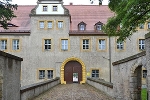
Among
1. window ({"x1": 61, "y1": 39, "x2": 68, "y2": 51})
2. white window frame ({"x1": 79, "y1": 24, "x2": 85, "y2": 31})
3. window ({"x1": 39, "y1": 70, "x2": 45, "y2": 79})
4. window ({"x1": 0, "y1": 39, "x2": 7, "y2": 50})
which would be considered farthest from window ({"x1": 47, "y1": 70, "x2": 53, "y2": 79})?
white window frame ({"x1": 79, "y1": 24, "x2": 85, "y2": 31})

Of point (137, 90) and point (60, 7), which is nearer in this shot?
point (137, 90)

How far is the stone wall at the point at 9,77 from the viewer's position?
6.76 meters

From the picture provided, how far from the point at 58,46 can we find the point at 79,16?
19.5 ft

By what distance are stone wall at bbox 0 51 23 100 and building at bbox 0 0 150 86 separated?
71.1ft

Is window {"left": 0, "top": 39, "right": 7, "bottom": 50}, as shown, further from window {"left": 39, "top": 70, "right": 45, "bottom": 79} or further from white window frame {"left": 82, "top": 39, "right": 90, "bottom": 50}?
white window frame {"left": 82, "top": 39, "right": 90, "bottom": 50}

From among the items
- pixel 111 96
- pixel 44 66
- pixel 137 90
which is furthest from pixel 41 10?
pixel 137 90

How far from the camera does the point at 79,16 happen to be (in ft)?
112

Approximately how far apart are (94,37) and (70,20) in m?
4.01

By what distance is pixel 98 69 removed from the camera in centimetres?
3027

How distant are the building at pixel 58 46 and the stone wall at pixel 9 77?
21.7m

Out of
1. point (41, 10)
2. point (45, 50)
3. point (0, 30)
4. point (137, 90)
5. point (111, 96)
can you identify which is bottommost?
point (111, 96)

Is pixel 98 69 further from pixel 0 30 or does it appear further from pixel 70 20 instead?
pixel 0 30

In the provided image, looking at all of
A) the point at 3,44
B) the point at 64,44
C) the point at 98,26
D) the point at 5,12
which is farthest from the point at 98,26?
the point at 5,12

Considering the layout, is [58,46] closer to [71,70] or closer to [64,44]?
[64,44]
